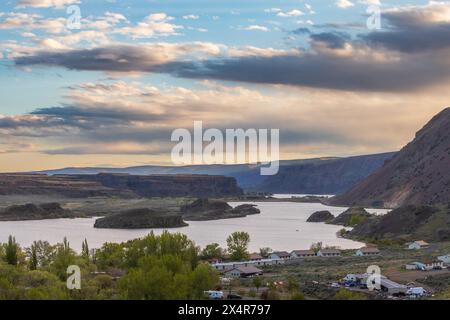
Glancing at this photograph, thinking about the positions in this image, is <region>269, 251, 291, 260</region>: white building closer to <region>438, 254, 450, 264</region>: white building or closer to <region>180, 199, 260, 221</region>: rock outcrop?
<region>438, 254, 450, 264</region>: white building

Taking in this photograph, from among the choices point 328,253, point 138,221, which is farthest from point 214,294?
point 138,221

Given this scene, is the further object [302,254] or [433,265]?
[302,254]

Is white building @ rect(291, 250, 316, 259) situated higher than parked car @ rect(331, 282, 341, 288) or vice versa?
parked car @ rect(331, 282, 341, 288)

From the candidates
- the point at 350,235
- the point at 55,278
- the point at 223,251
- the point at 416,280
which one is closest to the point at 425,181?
the point at 350,235

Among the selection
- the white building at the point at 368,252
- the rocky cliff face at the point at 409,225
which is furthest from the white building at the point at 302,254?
the rocky cliff face at the point at 409,225

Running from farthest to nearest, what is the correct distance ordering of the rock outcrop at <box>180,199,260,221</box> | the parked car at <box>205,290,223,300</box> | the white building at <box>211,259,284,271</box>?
the rock outcrop at <box>180,199,260,221</box> < the white building at <box>211,259,284,271</box> < the parked car at <box>205,290,223,300</box>

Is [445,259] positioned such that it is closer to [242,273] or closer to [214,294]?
[242,273]

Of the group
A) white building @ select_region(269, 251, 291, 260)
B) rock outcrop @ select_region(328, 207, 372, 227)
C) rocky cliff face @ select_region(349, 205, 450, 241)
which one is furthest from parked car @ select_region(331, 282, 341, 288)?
rock outcrop @ select_region(328, 207, 372, 227)

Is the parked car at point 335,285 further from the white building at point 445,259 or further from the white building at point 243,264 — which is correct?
the white building at point 445,259

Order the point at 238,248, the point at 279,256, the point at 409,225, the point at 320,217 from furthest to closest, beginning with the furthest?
the point at 320,217 → the point at 409,225 → the point at 279,256 → the point at 238,248

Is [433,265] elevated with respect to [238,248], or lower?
elevated

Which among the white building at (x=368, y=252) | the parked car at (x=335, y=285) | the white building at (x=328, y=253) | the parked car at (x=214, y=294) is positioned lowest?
the white building at (x=328, y=253)
